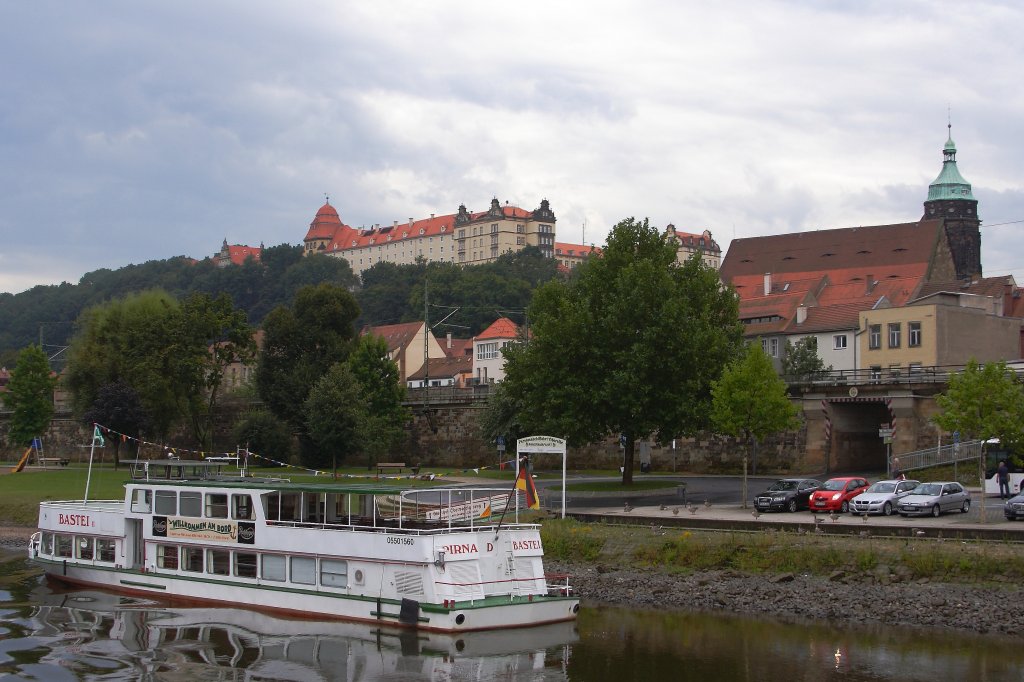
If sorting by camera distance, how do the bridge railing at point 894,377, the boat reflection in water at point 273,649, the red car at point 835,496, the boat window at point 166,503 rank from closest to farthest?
the boat reflection in water at point 273,649, the boat window at point 166,503, the red car at point 835,496, the bridge railing at point 894,377

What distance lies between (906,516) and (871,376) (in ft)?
77.4

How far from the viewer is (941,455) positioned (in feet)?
170

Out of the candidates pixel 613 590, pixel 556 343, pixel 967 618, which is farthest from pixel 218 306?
pixel 967 618

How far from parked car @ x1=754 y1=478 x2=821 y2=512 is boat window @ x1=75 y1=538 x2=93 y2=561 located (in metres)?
22.8

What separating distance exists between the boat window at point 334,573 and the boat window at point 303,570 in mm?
381

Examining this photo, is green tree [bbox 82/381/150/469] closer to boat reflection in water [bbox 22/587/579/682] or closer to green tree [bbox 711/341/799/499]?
boat reflection in water [bbox 22/587/579/682]

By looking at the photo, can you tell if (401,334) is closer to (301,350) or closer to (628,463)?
(301,350)

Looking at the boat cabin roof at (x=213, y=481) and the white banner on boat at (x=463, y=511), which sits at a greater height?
the boat cabin roof at (x=213, y=481)

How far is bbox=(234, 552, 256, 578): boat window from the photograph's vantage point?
1320 inches

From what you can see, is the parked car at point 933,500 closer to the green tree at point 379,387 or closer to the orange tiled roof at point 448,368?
the green tree at point 379,387

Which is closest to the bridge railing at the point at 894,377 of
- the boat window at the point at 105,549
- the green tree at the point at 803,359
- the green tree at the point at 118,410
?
the green tree at the point at 803,359

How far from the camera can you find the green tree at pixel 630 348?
169ft

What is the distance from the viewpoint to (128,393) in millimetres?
76500

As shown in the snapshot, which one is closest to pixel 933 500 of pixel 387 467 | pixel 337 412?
pixel 337 412
